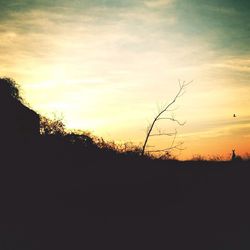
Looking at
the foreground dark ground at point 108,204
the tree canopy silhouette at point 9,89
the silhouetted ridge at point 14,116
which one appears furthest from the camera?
the tree canopy silhouette at point 9,89

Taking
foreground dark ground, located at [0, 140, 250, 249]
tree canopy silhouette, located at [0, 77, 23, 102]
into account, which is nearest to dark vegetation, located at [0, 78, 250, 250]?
foreground dark ground, located at [0, 140, 250, 249]

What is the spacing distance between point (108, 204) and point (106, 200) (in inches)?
8.7

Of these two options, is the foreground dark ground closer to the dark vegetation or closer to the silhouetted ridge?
the dark vegetation

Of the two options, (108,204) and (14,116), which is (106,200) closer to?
(108,204)

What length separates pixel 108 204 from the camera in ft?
50.4

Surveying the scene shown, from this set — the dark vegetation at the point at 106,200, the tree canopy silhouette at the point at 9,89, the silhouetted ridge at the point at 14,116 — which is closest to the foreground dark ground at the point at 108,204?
the dark vegetation at the point at 106,200

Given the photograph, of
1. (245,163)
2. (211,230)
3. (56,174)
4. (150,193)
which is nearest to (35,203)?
(56,174)

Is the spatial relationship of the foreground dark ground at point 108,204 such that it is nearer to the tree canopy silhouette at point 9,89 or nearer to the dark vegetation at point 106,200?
the dark vegetation at point 106,200

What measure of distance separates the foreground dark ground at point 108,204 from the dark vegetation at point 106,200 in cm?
4

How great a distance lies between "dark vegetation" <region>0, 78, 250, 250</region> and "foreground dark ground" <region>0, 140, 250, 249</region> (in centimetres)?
4

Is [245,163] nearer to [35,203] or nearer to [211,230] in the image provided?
[211,230]

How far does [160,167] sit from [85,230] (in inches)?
304

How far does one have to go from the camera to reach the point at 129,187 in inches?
655

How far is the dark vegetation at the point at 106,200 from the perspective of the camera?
1305 centimetres
